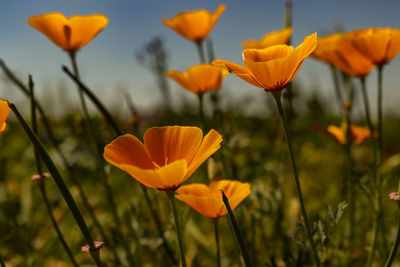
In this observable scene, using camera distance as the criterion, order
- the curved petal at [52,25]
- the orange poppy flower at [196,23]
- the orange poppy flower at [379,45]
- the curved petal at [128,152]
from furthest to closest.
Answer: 1. the orange poppy flower at [196,23]
2. the curved petal at [52,25]
3. the orange poppy flower at [379,45]
4. the curved petal at [128,152]

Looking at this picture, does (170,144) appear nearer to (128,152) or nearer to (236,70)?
(128,152)

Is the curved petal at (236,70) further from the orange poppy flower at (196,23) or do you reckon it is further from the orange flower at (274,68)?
the orange poppy flower at (196,23)

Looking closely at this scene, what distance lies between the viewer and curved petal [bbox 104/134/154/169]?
0.65 metres

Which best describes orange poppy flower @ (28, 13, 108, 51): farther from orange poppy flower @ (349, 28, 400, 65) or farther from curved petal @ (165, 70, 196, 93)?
orange poppy flower @ (349, 28, 400, 65)

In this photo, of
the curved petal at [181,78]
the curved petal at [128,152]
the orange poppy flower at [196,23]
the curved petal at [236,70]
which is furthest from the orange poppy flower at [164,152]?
the orange poppy flower at [196,23]

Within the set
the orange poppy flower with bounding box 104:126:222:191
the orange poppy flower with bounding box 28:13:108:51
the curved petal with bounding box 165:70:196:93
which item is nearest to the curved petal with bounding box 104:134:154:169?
the orange poppy flower with bounding box 104:126:222:191

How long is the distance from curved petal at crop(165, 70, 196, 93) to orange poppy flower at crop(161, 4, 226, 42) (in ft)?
1.01

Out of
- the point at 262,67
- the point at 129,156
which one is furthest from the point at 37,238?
the point at 262,67

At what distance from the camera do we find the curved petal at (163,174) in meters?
0.57

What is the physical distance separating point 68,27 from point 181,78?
337mm

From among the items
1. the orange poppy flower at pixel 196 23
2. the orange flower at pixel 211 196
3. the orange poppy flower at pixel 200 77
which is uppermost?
the orange poppy flower at pixel 196 23

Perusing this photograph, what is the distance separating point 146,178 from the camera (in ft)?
1.96

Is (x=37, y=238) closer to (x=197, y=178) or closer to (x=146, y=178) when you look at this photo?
(x=197, y=178)

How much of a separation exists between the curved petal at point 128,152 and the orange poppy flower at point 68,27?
1.66 ft
